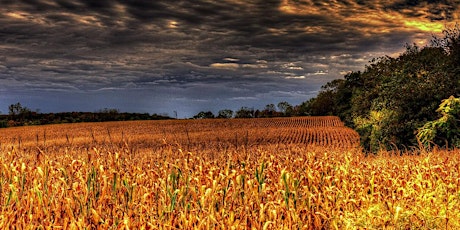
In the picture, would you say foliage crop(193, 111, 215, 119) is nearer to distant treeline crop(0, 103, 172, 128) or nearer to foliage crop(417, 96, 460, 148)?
distant treeline crop(0, 103, 172, 128)

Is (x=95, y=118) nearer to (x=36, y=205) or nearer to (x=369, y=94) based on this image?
(x=369, y=94)

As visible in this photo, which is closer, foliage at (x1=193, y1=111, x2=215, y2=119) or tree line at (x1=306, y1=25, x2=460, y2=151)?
tree line at (x1=306, y1=25, x2=460, y2=151)

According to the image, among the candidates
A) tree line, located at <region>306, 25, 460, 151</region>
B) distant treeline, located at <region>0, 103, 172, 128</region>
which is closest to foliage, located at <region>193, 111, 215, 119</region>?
distant treeline, located at <region>0, 103, 172, 128</region>

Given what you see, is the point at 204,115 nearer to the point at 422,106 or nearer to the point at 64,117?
the point at 64,117

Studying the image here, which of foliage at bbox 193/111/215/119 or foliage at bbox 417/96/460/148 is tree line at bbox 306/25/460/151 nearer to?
foliage at bbox 417/96/460/148

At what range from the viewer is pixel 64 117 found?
71.9 metres

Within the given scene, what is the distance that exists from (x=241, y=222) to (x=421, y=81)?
72.7ft

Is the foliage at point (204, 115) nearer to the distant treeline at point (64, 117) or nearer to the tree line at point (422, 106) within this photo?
the distant treeline at point (64, 117)

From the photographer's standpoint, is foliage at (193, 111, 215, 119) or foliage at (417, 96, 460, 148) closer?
foliage at (417, 96, 460, 148)

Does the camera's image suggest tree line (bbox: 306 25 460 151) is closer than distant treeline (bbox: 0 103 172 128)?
Yes

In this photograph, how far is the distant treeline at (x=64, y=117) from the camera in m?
66.9

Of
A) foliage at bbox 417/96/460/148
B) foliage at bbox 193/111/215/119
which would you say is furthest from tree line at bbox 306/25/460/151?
foliage at bbox 193/111/215/119

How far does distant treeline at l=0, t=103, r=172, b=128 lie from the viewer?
2635 inches

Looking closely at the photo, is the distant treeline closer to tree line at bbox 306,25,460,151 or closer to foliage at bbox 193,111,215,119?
foliage at bbox 193,111,215,119
